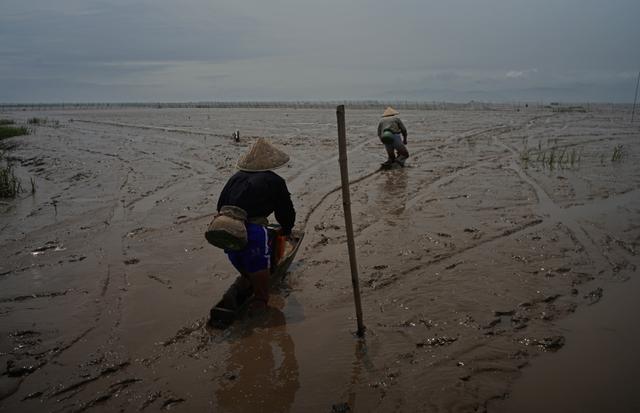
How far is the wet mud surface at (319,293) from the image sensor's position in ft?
12.0

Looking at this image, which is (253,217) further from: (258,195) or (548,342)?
(548,342)

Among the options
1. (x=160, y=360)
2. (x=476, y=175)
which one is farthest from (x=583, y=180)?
(x=160, y=360)

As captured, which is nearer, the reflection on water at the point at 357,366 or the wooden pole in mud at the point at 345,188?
the reflection on water at the point at 357,366

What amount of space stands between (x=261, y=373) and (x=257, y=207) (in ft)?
5.56

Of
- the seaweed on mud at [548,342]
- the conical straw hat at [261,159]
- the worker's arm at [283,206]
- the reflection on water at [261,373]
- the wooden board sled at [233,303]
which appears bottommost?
the reflection on water at [261,373]

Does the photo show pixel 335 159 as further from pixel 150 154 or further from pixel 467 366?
pixel 467 366

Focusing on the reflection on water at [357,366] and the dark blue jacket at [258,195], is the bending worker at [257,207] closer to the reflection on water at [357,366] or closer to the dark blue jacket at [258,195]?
the dark blue jacket at [258,195]

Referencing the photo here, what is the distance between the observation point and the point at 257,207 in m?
4.69

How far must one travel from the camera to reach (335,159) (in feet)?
50.6

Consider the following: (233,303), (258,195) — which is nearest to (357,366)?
(233,303)

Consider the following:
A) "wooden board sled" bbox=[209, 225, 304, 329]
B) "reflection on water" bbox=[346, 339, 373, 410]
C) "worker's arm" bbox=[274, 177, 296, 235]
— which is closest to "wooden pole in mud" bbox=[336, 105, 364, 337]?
"reflection on water" bbox=[346, 339, 373, 410]

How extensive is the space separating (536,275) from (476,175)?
6806 millimetres

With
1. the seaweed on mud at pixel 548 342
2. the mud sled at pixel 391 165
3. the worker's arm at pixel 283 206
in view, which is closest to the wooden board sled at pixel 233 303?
the worker's arm at pixel 283 206

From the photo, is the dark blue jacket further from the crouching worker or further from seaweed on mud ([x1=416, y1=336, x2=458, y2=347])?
seaweed on mud ([x1=416, y1=336, x2=458, y2=347])
